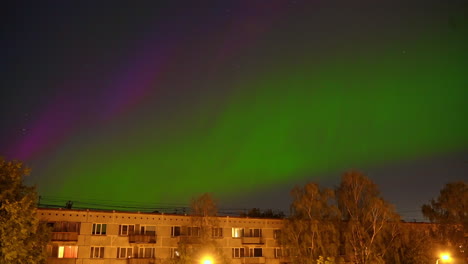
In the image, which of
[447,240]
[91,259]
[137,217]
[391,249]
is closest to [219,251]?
[137,217]

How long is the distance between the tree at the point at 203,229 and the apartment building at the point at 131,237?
0.84 ft

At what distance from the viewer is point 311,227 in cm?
5928

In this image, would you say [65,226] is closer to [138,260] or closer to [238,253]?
[138,260]

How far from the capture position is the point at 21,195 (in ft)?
134

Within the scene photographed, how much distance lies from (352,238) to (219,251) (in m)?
18.0

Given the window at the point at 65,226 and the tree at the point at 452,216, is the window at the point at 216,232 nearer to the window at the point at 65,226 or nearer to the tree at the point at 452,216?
the window at the point at 65,226

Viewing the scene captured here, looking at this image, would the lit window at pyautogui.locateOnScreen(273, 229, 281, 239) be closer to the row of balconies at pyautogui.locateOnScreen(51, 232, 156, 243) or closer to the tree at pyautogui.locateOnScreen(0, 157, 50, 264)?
the row of balconies at pyautogui.locateOnScreen(51, 232, 156, 243)

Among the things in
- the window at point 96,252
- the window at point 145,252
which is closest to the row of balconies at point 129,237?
the window at point 145,252

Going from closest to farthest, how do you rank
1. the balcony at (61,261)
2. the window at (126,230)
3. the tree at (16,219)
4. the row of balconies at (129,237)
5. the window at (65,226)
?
the tree at (16,219), the balcony at (61,261), the row of balconies at (129,237), the window at (65,226), the window at (126,230)

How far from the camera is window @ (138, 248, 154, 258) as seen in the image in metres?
57.5

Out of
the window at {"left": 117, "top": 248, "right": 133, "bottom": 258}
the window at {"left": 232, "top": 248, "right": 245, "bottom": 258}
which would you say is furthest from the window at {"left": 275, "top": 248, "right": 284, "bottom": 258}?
the window at {"left": 117, "top": 248, "right": 133, "bottom": 258}

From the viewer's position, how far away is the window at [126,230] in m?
57.2

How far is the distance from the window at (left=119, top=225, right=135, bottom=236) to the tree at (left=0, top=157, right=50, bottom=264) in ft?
51.4

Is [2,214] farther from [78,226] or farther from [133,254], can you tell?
[133,254]
